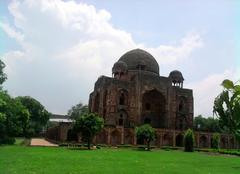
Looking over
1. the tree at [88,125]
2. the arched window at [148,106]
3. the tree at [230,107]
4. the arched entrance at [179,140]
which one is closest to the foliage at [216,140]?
the arched entrance at [179,140]

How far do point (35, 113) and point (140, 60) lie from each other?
25.4m

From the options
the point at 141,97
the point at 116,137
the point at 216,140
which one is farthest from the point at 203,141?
the point at 116,137

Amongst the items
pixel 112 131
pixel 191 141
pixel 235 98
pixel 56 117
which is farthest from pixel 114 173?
pixel 56 117

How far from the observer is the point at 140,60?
50.4 m

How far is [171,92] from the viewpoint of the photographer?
47.1 meters

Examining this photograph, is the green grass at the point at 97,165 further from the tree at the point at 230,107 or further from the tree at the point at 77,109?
the tree at the point at 77,109

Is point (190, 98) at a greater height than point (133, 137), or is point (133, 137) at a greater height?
point (190, 98)

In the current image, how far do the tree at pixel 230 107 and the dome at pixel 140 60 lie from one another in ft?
124

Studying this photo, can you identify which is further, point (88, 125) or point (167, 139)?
point (167, 139)

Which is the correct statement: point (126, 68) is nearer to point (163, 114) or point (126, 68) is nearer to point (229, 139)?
point (163, 114)

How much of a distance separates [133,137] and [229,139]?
15.6 meters

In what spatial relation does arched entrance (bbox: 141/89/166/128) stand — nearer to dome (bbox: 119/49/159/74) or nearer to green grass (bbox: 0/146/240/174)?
dome (bbox: 119/49/159/74)

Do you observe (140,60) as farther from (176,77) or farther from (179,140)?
(179,140)

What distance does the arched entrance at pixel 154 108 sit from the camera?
47.0 m
